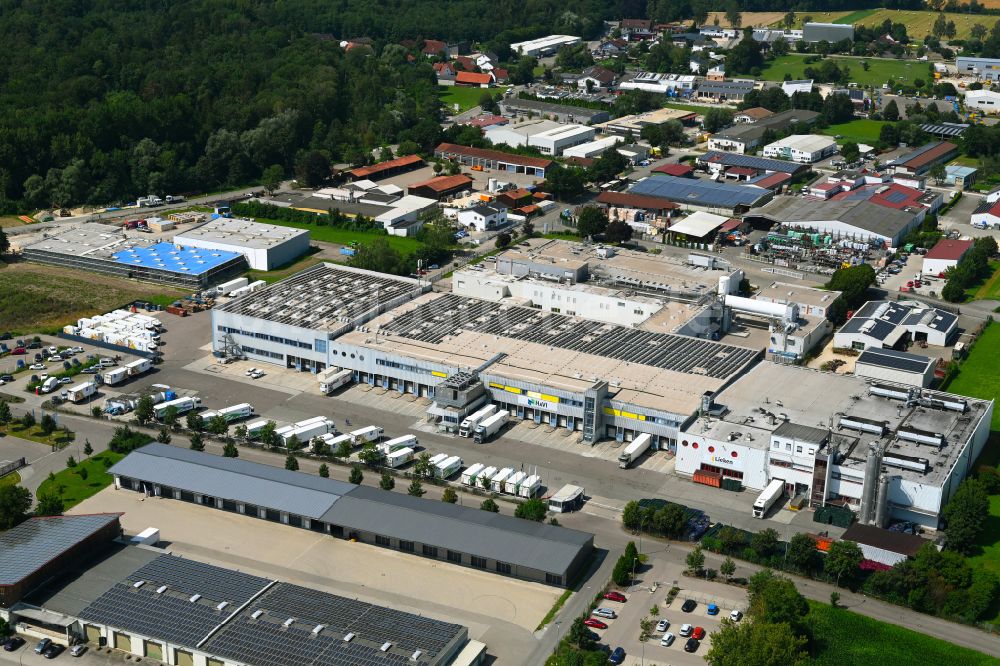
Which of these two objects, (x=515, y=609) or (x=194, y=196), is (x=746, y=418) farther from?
(x=194, y=196)

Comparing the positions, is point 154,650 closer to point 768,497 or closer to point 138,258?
point 768,497

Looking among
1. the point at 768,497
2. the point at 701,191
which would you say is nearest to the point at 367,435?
the point at 768,497

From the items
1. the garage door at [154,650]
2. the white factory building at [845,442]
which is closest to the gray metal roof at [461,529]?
the garage door at [154,650]

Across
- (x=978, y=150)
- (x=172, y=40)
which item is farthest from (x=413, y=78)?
(x=978, y=150)

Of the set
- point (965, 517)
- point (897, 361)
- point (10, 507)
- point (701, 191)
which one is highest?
point (701, 191)

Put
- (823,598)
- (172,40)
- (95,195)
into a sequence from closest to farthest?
(823,598)
(95,195)
(172,40)

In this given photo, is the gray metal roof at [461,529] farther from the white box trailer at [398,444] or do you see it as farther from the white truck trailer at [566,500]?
the white box trailer at [398,444]

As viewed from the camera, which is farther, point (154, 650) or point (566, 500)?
point (566, 500)
